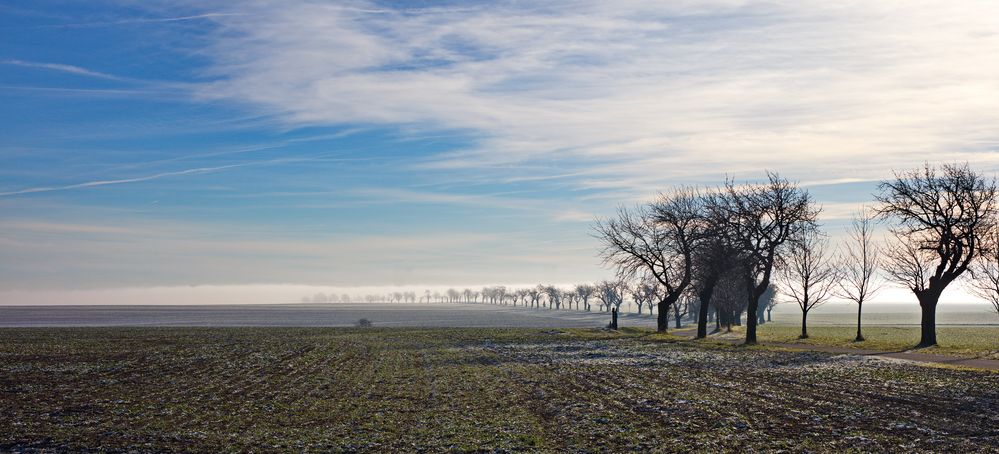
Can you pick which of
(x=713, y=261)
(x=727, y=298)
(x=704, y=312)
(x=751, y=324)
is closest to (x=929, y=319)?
(x=751, y=324)

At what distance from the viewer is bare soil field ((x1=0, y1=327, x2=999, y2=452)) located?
21.2m

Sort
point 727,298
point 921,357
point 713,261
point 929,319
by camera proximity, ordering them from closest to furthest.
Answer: point 921,357 → point 929,319 → point 713,261 → point 727,298

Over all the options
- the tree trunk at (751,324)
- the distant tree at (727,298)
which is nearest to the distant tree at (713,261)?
the distant tree at (727,298)

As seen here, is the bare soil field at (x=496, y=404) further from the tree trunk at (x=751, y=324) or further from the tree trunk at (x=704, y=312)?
the tree trunk at (x=704, y=312)

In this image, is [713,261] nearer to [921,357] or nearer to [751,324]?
[751,324]

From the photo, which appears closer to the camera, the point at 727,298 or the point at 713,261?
the point at 713,261

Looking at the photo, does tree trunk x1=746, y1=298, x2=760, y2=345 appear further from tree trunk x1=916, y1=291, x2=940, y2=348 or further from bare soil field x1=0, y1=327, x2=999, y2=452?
bare soil field x1=0, y1=327, x2=999, y2=452

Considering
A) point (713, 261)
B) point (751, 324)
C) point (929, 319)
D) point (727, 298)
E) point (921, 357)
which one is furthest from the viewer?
point (727, 298)

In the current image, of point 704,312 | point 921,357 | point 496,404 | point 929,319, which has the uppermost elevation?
point 929,319

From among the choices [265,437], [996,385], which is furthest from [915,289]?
[265,437]

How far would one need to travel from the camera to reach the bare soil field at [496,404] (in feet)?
69.5

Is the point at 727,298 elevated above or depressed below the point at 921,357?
above

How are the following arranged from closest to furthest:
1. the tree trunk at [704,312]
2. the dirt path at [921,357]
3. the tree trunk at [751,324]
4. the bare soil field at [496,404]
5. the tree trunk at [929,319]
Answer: the bare soil field at [496,404], the dirt path at [921,357], the tree trunk at [929,319], the tree trunk at [751,324], the tree trunk at [704,312]

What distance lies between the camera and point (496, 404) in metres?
28.0
